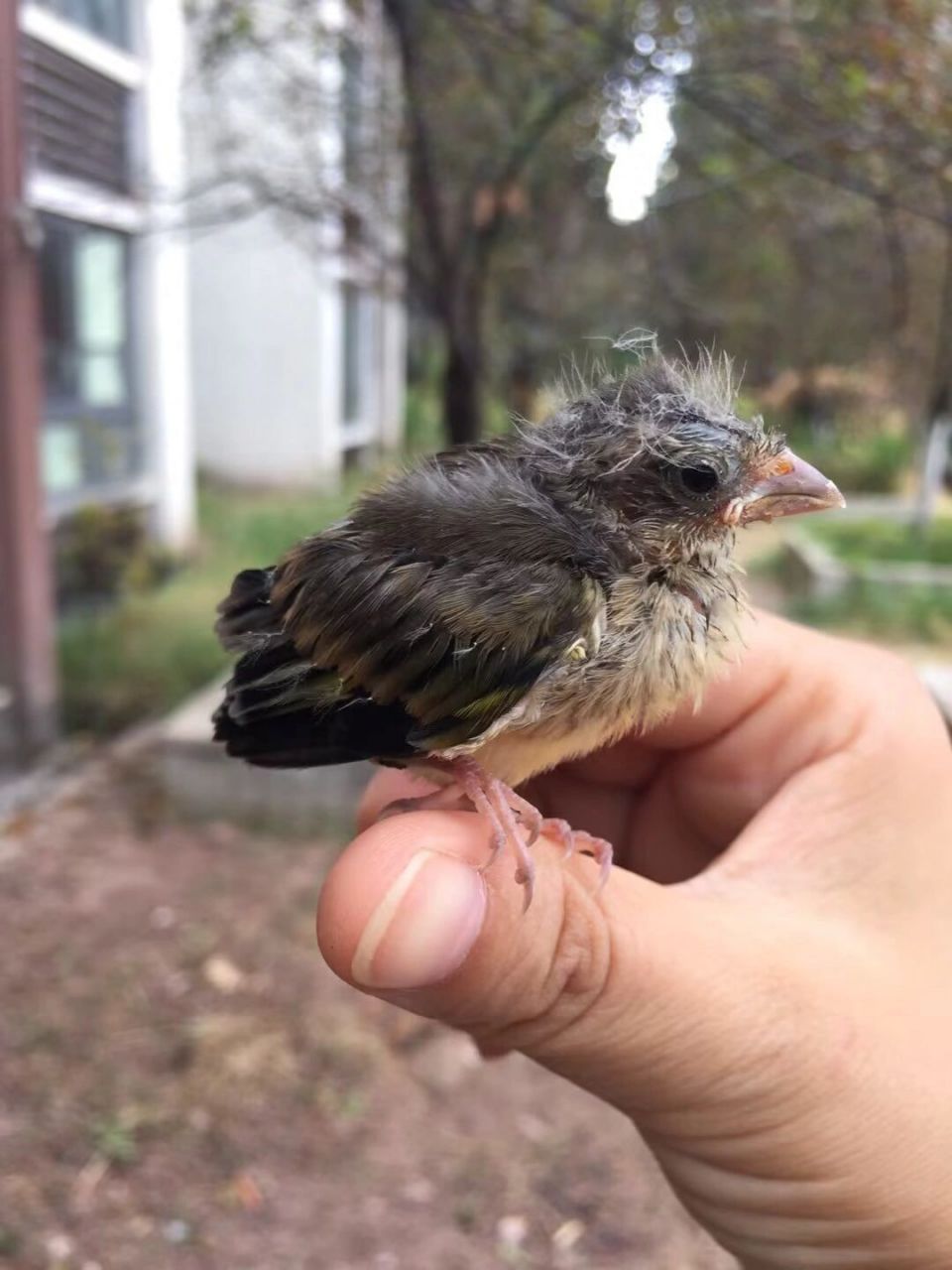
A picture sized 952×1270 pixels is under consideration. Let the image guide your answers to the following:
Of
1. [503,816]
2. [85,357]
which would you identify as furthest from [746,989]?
[85,357]

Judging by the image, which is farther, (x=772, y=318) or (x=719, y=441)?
(x=772, y=318)

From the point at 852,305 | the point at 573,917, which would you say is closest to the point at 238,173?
the point at 573,917

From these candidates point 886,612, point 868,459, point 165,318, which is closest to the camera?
point 886,612

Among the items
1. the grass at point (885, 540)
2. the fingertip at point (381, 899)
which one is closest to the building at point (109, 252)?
the fingertip at point (381, 899)

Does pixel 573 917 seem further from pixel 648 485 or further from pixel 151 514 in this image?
pixel 151 514

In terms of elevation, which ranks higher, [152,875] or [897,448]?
[897,448]

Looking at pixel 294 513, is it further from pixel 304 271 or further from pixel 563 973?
pixel 563 973

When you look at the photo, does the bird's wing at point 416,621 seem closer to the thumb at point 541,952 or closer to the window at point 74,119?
the thumb at point 541,952
